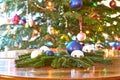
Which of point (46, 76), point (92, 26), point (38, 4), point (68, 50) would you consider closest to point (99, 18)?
point (92, 26)

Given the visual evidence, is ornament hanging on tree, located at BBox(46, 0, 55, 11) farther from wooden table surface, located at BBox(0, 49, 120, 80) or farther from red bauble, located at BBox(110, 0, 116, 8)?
wooden table surface, located at BBox(0, 49, 120, 80)

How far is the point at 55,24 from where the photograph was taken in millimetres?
2254

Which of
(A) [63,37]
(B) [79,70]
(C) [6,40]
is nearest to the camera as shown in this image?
(B) [79,70]

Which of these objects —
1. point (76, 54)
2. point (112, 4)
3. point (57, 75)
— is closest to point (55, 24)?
point (112, 4)

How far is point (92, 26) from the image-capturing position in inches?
89.4

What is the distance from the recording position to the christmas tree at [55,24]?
2182 millimetres

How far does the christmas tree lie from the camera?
218 cm

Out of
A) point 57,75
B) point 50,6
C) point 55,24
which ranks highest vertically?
point 50,6

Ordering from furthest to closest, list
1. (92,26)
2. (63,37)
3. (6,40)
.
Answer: (6,40)
(92,26)
(63,37)

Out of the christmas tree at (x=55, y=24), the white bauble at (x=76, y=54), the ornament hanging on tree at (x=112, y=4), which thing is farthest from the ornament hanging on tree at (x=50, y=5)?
the white bauble at (x=76, y=54)

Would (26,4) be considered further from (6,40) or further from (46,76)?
(46,76)

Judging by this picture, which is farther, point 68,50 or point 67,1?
point 67,1

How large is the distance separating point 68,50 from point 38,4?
3.93ft

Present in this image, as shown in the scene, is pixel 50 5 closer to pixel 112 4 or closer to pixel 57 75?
pixel 112 4
